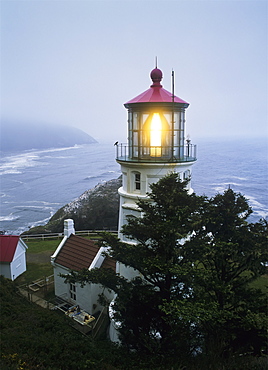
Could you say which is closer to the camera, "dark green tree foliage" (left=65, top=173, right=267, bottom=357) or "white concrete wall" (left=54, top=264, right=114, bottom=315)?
"dark green tree foliage" (left=65, top=173, right=267, bottom=357)

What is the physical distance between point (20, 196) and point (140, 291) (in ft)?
161

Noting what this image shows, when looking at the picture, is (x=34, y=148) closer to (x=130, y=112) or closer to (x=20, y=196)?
(x=20, y=196)

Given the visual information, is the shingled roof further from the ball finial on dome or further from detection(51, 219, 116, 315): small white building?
the ball finial on dome

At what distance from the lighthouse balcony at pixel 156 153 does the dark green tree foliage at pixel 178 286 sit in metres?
1.92

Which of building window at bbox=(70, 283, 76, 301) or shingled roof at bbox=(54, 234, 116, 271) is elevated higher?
shingled roof at bbox=(54, 234, 116, 271)

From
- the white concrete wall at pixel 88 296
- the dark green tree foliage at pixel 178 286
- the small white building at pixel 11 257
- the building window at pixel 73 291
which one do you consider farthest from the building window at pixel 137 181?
the small white building at pixel 11 257

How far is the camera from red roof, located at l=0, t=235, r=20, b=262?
1433cm

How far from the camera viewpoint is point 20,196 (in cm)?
5122

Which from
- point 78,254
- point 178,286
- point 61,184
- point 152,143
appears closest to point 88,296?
point 78,254

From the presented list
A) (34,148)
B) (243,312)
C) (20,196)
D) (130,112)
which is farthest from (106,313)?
(34,148)

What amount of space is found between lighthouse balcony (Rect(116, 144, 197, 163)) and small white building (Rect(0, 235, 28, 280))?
8.69 meters

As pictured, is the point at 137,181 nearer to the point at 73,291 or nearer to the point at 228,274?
the point at 228,274

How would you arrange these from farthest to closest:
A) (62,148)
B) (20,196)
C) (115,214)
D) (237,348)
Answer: (62,148)
(20,196)
(115,214)
(237,348)

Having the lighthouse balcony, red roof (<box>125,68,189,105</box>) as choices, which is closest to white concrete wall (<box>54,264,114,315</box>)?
the lighthouse balcony
